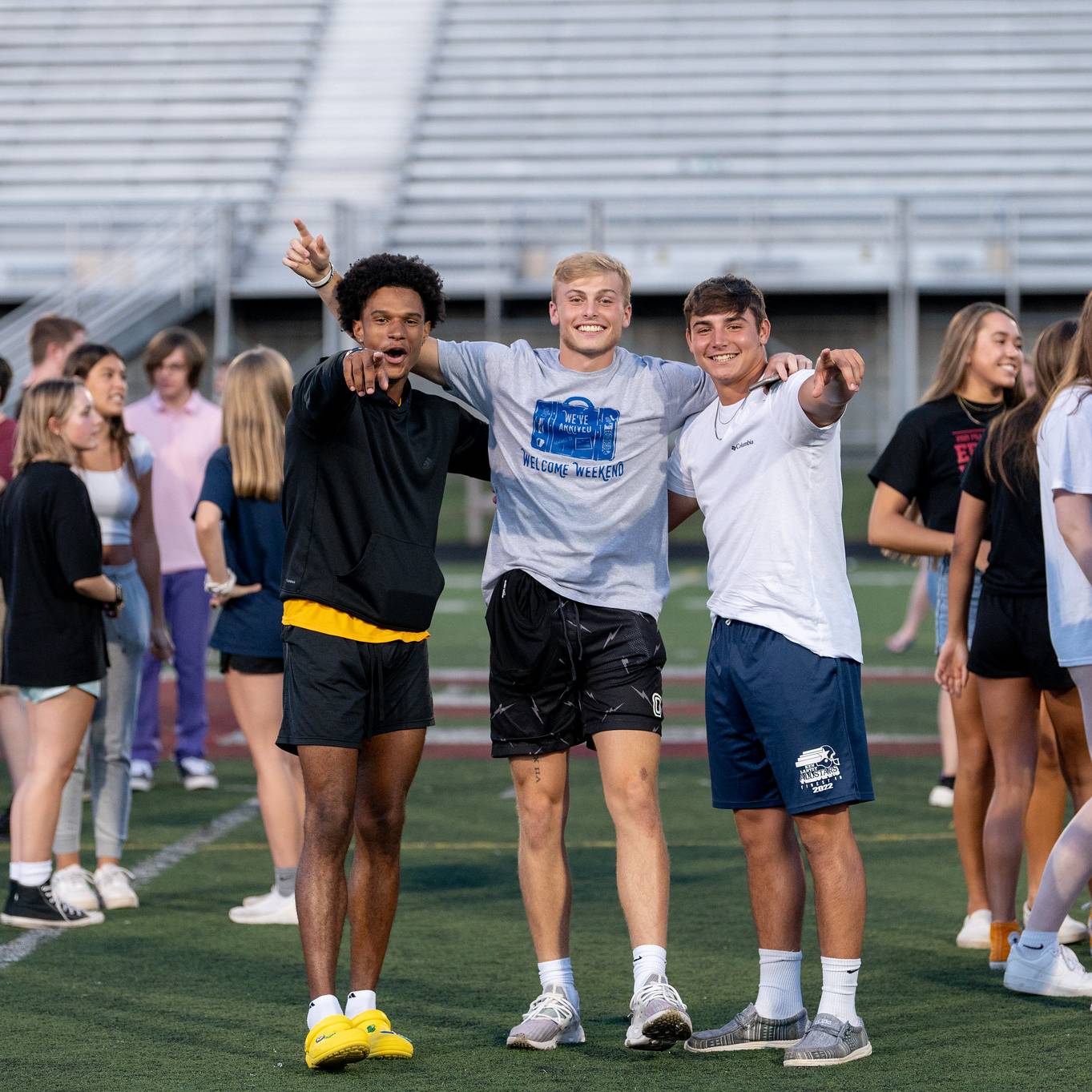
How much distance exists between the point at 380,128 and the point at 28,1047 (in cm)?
2499

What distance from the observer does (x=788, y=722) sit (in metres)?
4.20

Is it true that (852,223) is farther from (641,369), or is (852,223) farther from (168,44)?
(641,369)

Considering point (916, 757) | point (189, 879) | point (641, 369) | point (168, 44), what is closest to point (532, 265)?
point (168, 44)

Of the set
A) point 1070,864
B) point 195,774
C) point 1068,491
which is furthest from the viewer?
point 195,774

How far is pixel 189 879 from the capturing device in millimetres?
6492

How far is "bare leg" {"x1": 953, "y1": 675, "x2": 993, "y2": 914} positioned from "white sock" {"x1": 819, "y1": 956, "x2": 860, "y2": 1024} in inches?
52.8

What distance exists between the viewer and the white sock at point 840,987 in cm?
421

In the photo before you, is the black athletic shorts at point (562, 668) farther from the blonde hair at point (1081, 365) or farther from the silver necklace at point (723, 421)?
the blonde hair at point (1081, 365)

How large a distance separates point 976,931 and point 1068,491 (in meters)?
1.56

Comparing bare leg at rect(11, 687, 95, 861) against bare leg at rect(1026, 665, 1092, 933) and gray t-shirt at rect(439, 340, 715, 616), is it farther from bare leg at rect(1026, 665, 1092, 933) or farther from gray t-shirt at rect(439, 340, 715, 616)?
bare leg at rect(1026, 665, 1092, 933)

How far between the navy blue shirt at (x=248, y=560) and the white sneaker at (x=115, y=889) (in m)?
0.88

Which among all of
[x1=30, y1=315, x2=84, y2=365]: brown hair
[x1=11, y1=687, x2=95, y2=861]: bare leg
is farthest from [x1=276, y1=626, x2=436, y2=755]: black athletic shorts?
[x1=30, y1=315, x2=84, y2=365]: brown hair

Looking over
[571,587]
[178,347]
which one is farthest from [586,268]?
[178,347]

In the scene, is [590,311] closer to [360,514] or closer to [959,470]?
[360,514]
